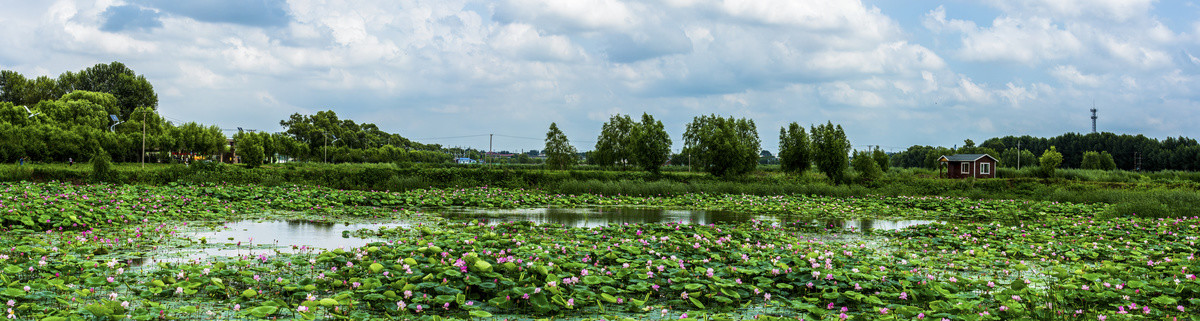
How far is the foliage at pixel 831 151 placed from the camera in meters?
33.8

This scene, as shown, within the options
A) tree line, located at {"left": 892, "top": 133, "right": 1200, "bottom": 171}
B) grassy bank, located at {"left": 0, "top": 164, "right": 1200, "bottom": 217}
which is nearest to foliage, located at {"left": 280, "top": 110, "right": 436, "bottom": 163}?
grassy bank, located at {"left": 0, "top": 164, "right": 1200, "bottom": 217}

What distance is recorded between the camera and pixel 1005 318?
18.3 ft

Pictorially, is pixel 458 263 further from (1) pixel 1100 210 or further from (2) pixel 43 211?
(1) pixel 1100 210

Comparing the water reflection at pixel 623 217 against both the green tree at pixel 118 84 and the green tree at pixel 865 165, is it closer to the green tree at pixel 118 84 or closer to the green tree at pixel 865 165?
the green tree at pixel 865 165

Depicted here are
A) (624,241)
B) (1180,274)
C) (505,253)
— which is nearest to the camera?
(1180,274)

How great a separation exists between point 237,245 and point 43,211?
4.72 m

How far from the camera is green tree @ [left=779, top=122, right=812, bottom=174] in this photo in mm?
36219

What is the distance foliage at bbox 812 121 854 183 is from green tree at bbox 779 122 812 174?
0.85 meters

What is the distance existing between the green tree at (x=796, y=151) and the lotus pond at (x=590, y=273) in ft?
77.1

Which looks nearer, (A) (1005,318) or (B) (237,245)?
(A) (1005,318)

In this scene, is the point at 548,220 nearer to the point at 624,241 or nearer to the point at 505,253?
the point at 624,241

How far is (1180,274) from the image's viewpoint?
283 inches

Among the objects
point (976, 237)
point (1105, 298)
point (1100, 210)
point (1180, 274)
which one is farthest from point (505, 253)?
point (1100, 210)

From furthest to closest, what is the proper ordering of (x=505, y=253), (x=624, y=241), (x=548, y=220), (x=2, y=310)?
(x=548, y=220), (x=624, y=241), (x=505, y=253), (x=2, y=310)
